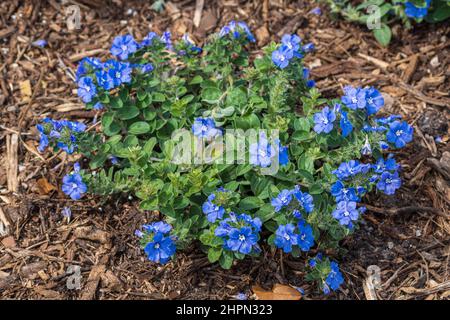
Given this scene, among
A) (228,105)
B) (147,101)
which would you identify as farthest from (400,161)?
(147,101)

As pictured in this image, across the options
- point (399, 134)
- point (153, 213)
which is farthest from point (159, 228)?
point (399, 134)

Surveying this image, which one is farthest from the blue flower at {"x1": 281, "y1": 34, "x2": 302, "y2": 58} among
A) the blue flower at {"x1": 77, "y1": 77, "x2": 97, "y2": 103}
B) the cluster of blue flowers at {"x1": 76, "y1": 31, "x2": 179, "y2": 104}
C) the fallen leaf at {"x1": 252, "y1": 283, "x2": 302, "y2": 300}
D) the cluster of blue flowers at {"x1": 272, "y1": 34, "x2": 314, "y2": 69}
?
the fallen leaf at {"x1": 252, "y1": 283, "x2": 302, "y2": 300}

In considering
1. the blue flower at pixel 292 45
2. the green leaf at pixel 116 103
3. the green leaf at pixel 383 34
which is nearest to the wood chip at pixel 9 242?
the green leaf at pixel 116 103

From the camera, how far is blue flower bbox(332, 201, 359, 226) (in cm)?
353

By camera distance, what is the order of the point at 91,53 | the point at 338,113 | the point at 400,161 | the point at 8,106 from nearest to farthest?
the point at 338,113
the point at 400,161
the point at 8,106
the point at 91,53

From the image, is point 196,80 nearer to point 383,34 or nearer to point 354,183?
point 354,183

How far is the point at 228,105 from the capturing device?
4.16m

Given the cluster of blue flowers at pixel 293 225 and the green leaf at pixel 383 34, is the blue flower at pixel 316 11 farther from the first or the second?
the cluster of blue flowers at pixel 293 225

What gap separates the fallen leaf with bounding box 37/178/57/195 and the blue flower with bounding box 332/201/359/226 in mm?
2005

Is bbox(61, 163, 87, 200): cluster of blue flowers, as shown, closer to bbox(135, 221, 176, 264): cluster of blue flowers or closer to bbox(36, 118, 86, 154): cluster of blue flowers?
bbox(36, 118, 86, 154): cluster of blue flowers

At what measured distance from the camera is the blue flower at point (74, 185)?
3.82m

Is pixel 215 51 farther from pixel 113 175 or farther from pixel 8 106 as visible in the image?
pixel 8 106

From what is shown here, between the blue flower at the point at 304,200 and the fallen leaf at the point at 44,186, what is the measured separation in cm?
178

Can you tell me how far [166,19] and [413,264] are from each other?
2907mm
